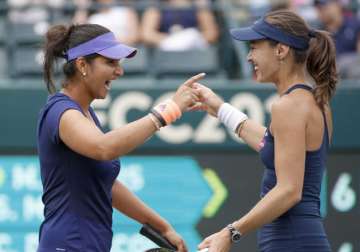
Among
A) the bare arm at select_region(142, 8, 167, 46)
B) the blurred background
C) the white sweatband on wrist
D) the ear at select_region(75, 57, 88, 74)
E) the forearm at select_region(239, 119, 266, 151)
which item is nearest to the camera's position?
the ear at select_region(75, 57, 88, 74)

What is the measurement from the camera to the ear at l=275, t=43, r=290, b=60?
4.19 metres

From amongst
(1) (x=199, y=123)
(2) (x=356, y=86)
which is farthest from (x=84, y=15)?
(2) (x=356, y=86)

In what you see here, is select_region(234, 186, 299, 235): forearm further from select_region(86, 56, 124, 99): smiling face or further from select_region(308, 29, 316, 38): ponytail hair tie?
select_region(86, 56, 124, 99): smiling face

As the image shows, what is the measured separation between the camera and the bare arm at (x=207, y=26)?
332 inches

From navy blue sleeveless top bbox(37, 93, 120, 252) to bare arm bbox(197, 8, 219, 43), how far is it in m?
4.44

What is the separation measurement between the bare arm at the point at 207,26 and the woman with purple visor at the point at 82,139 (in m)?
4.24

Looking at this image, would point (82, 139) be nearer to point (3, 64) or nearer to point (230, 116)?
point (230, 116)

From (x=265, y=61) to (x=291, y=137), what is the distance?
16.3 inches

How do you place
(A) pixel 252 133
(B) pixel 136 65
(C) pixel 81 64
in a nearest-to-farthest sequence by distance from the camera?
(C) pixel 81 64 → (A) pixel 252 133 → (B) pixel 136 65

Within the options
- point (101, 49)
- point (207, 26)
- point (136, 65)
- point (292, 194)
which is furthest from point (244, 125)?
point (207, 26)

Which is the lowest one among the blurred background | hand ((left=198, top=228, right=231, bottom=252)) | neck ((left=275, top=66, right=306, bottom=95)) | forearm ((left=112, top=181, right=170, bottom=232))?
the blurred background

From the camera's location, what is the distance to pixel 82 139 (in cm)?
392

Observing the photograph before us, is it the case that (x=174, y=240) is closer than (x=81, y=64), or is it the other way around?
(x=81, y=64)

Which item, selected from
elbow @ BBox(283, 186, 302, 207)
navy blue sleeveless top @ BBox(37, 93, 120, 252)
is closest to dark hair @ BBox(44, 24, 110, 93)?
navy blue sleeveless top @ BBox(37, 93, 120, 252)
